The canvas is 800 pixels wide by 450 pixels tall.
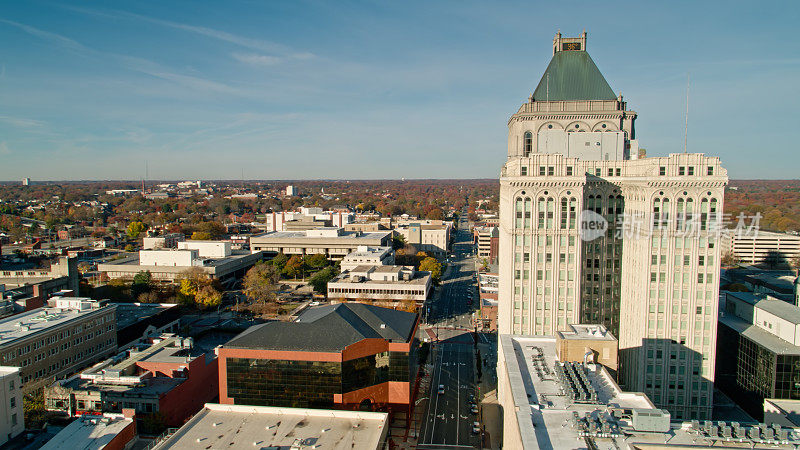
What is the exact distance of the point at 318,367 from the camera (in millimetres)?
51094

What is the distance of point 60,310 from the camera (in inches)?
2830

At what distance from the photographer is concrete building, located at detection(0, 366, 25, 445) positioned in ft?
151

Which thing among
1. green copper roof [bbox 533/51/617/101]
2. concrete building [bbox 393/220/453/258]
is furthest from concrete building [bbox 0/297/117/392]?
concrete building [bbox 393/220/453/258]

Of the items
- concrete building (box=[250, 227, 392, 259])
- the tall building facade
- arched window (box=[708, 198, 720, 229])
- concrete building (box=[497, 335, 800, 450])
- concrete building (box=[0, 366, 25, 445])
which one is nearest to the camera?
concrete building (box=[497, 335, 800, 450])

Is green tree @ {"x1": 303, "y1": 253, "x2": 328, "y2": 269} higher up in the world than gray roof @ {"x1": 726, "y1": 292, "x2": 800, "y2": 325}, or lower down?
lower down

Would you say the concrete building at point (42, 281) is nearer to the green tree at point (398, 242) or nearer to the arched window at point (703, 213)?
the arched window at point (703, 213)

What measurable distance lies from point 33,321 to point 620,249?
7659cm

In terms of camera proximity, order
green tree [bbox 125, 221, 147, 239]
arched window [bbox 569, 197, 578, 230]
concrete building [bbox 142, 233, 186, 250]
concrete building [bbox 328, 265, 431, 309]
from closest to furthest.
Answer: arched window [bbox 569, 197, 578, 230] < concrete building [bbox 328, 265, 431, 309] < concrete building [bbox 142, 233, 186, 250] < green tree [bbox 125, 221, 147, 239]

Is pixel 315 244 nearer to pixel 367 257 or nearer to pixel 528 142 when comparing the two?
pixel 367 257

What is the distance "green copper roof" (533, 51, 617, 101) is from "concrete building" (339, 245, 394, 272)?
69.3m

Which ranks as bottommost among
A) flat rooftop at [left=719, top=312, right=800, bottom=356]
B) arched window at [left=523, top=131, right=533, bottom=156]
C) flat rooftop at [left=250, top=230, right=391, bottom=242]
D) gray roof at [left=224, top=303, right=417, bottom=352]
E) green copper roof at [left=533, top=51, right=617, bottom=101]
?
flat rooftop at [left=719, top=312, right=800, bottom=356]

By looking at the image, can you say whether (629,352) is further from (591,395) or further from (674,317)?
(591,395)

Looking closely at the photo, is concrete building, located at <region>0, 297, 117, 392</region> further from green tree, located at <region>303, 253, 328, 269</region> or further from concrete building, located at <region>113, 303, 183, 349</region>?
green tree, located at <region>303, 253, 328, 269</region>

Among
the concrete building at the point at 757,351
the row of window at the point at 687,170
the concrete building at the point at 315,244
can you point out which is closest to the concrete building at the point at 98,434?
the row of window at the point at 687,170
